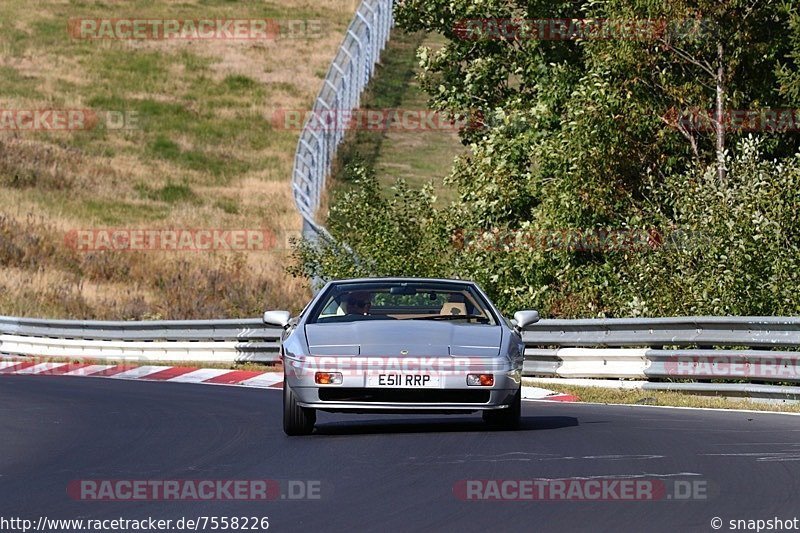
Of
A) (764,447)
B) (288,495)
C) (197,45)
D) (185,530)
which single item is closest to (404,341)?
(764,447)

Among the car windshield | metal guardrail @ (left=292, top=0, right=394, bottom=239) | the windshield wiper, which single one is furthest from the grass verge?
the windshield wiper

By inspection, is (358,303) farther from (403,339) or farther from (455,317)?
(403,339)

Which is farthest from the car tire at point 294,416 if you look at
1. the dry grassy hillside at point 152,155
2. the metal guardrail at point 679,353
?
the dry grassy hillside at point 152,155

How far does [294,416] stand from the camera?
12.6m

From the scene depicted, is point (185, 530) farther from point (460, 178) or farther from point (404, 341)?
point (460, 178)

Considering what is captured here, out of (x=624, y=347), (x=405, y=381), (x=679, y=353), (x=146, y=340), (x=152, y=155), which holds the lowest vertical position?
(x=152, y=155)

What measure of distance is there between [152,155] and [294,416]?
170 ft

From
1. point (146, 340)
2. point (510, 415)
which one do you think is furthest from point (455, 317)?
point (146, 340)

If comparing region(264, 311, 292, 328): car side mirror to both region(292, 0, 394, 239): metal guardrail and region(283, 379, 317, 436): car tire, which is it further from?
region(292, 0, 394, 239): metal guardrail

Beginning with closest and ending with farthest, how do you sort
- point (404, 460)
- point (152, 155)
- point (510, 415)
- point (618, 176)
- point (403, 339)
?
point (404, 460) < point (403, 339) < point (510, 415) < point (618, 176) < point (152, 155)

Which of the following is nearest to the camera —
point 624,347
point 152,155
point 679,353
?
point 679,353

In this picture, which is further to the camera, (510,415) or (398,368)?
(510,415)

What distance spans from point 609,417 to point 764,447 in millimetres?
3339

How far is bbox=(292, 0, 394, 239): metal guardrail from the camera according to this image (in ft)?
149
